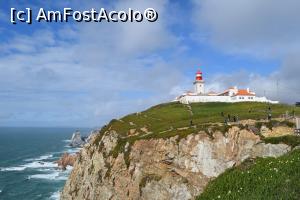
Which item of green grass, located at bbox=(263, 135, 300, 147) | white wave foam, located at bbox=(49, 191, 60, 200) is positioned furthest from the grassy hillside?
white wave foam, located at bbox=(49, 191, 60, 200)

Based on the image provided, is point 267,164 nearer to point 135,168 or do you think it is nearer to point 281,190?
point 281,190

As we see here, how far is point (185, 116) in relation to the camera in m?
97.9

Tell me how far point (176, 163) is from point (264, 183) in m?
45.7

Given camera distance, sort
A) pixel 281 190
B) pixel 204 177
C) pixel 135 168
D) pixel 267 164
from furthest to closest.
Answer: pixel 135 168 < pixel 204 177 < pixel 267 164 < pixel 281 190

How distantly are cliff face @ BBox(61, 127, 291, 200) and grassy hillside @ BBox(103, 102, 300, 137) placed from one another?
11.4 feet

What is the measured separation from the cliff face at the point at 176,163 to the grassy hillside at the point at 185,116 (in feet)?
11.4

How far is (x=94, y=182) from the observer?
76.9 meters

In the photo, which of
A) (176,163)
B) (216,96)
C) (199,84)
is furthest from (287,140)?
(199,84)

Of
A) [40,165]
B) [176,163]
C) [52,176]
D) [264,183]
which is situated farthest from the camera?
[40,165]

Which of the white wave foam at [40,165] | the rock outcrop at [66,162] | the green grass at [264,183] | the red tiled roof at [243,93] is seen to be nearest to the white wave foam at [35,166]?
the white wave foam at [40,165]

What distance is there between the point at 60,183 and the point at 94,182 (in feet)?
120

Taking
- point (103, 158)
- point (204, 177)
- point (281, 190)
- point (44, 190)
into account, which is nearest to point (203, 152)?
point (204, 177)

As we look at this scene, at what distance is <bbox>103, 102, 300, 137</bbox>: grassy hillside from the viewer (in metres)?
77.6

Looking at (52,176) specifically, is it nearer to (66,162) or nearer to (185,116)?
(66,162)
